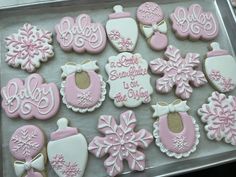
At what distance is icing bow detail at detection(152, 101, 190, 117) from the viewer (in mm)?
876

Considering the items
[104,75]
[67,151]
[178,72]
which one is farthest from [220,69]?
[67,151]

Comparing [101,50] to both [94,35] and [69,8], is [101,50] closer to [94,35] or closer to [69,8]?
[94,35]

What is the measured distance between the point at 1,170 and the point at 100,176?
0.24 m

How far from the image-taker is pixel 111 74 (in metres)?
0.90

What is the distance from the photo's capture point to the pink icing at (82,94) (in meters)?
0.86

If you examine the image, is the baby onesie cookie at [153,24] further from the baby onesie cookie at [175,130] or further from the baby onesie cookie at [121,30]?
the baby onesie cookie at [175,130]

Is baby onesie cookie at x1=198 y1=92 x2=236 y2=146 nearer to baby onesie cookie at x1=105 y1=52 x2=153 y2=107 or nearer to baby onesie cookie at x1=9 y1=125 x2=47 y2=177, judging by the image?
baby onesie cookie at x1=105 y1=52 x2=153 y2=107

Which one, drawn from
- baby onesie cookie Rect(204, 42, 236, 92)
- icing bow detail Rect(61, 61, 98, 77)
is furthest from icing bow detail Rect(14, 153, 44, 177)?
baby onesie cookie Rect(204, 42, 236, 92)

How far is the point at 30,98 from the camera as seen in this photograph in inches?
33.8

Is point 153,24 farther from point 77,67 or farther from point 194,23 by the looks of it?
point 77,67

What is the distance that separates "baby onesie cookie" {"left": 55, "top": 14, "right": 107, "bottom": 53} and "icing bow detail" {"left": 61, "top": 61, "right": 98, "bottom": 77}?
42mm

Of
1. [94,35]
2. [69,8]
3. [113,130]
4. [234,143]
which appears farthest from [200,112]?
[69,8]

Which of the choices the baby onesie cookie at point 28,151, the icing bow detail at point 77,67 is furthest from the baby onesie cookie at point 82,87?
the baby onesie cookie at point 28,151

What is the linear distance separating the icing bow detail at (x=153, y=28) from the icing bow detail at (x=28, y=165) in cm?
46
